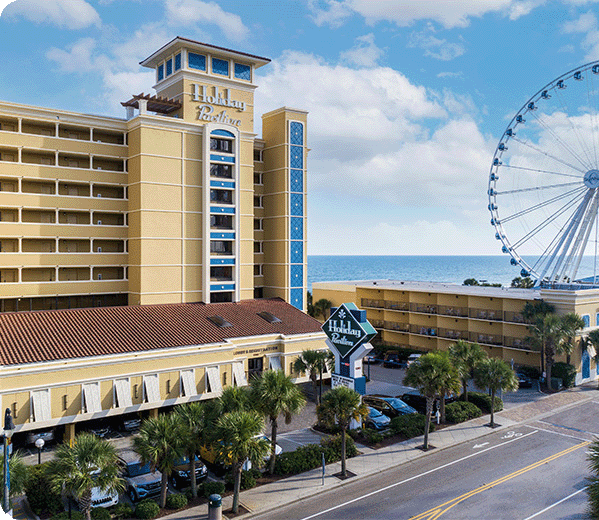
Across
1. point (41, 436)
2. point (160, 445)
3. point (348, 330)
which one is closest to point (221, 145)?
point (348, 330)

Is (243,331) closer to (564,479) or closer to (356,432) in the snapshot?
(356,432)

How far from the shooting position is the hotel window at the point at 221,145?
173ft

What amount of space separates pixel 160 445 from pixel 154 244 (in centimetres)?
2641

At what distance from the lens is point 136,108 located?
52.6 meters

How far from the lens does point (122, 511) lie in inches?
1013

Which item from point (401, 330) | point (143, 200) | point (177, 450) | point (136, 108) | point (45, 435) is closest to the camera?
point (177, 450)

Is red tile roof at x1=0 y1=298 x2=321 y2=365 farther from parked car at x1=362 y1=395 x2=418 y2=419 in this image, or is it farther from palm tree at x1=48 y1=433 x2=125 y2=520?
palm tree at x1=48 y1=433 x2=125 y2=520

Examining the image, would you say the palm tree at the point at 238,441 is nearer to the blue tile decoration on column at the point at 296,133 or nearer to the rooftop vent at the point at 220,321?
the rooftop vent at the point at 220,321

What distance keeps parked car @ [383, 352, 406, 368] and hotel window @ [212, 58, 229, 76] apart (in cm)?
3685

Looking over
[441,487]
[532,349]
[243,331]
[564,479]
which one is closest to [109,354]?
[243,331]

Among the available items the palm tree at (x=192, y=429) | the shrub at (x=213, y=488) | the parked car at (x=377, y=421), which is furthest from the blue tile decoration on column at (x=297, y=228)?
the shrub at (x=213, y=488)

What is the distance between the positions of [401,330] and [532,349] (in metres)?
18.3

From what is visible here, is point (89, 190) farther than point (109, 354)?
Yes

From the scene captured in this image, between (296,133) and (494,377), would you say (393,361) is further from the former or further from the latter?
(296,133)
